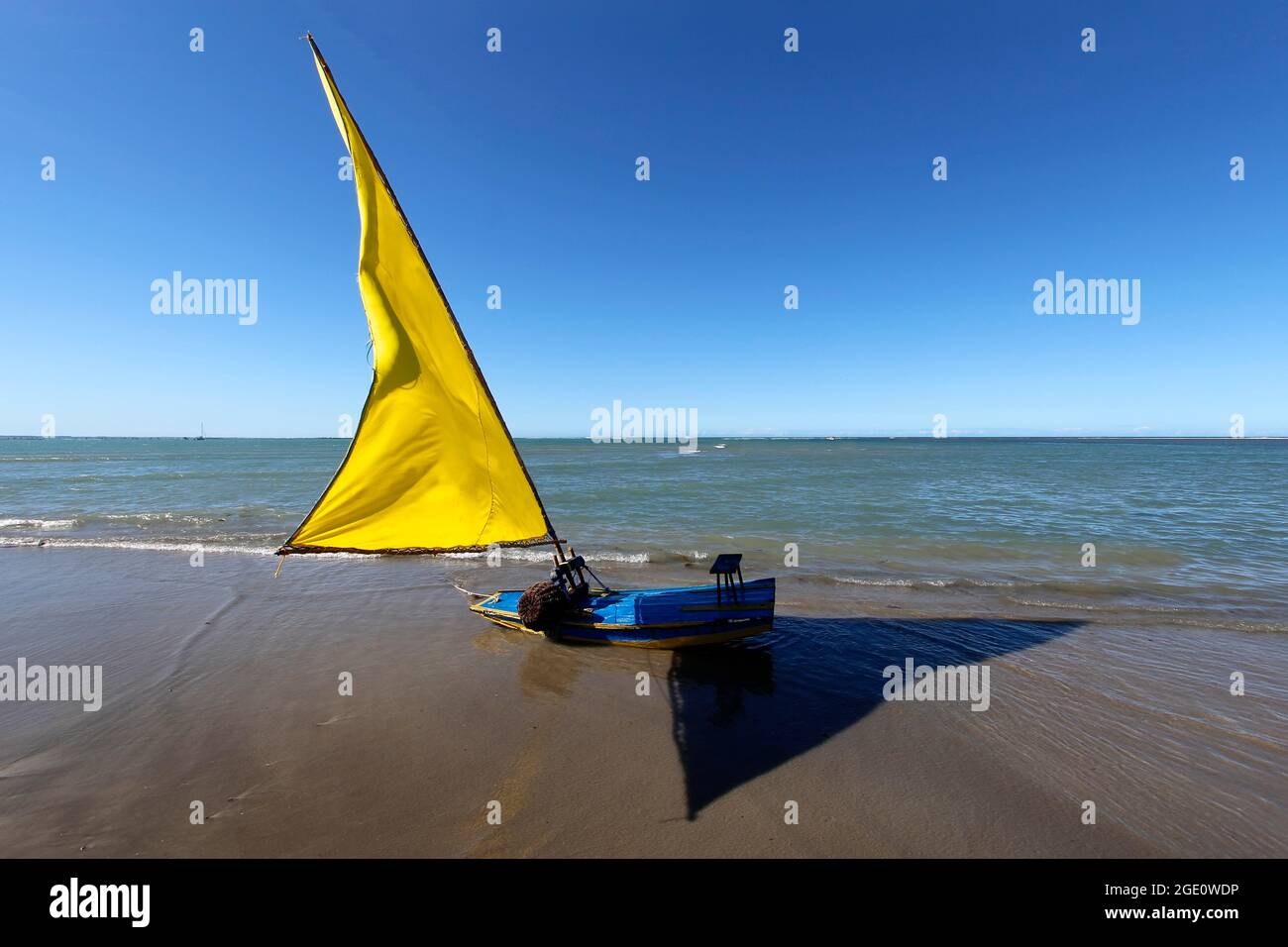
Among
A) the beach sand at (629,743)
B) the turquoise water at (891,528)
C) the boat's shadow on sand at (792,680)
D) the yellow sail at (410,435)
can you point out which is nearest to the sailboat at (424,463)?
the yellow sail at (410,435)

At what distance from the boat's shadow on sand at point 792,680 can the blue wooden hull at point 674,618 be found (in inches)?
26.5

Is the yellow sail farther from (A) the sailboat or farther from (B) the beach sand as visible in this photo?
(B) the beach sand

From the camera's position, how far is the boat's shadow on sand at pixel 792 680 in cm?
667

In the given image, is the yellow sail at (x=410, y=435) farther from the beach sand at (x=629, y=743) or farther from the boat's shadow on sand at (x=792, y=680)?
the boat's shadow on sand at (x=792, y=680)

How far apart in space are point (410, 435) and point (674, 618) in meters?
5.64

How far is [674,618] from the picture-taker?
9398 millimetres

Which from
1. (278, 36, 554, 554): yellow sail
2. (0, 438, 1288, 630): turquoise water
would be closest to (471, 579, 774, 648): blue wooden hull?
(278, 36, 554, 554): yellow sail

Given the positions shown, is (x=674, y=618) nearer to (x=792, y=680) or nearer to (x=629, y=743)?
(x=792, y=680)

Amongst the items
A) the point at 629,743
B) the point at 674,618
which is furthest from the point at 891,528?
the point at 629,743

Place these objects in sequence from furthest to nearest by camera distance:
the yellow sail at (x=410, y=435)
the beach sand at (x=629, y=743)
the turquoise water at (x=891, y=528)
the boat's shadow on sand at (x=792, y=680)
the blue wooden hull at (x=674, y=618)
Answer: the turquoise water at (x=891, y=528)
the blue wooden hull at (x=674, y=618)
the yellow sail at (x=410, y=435)
the boat's shadow on sand at (x=792, y=680)
the beach sand at (x=629, y=743)

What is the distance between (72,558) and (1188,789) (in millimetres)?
28421

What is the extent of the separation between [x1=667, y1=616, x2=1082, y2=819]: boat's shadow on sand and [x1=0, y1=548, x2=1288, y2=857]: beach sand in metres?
0.06
